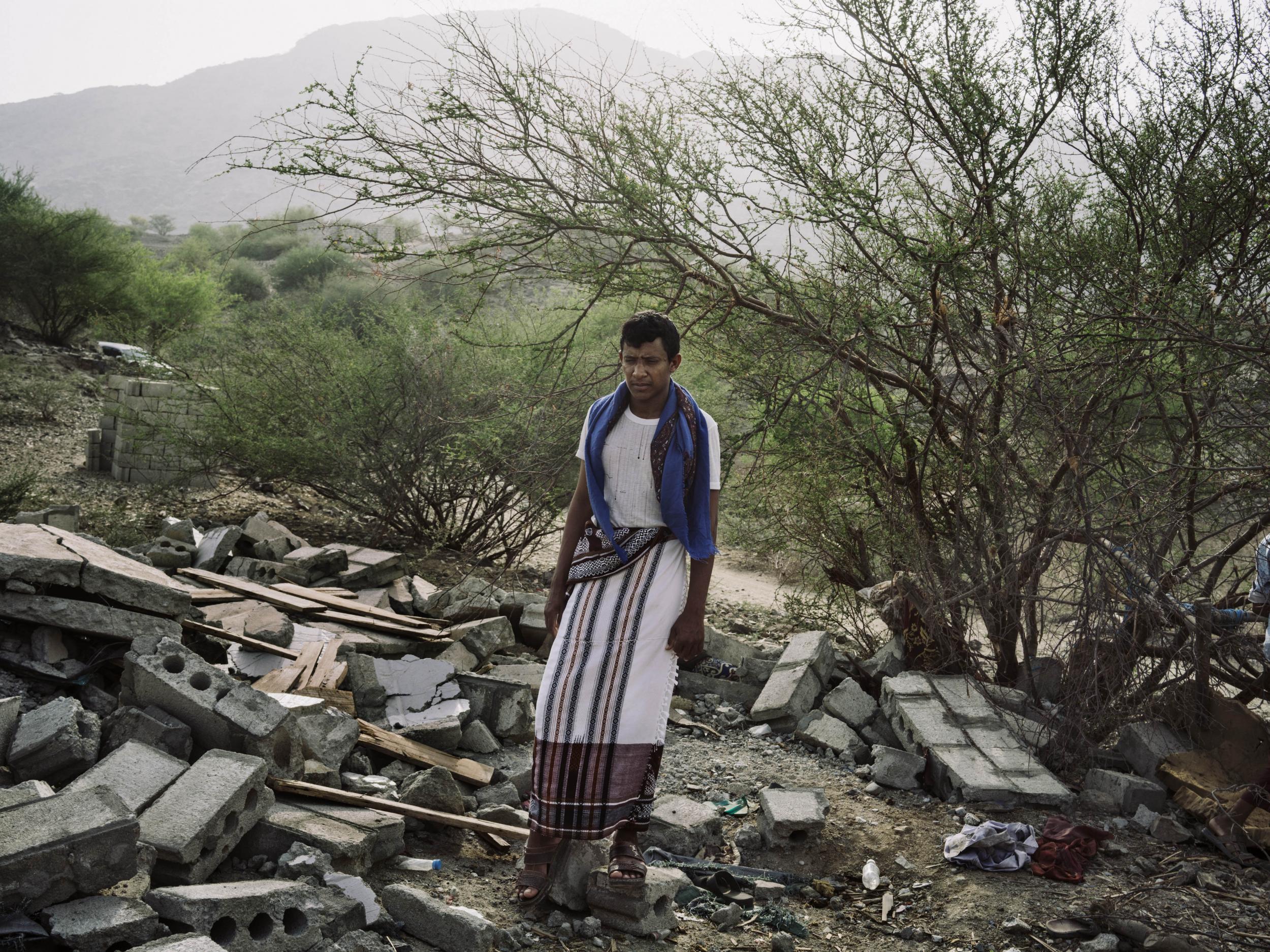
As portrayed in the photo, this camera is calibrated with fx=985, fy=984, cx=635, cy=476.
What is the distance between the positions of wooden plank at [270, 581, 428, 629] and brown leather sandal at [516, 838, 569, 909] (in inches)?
133

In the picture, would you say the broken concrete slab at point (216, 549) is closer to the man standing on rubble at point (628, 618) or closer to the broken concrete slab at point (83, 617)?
the broken concrete slab at point (83, 617)

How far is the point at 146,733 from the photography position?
376 centimetres

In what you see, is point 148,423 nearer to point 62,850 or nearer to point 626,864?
point 62,850

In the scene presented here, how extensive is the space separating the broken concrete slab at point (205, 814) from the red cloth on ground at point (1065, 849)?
321 cm

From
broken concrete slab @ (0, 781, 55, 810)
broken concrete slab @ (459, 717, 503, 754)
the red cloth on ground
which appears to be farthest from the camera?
broken concrete slab @ (459, 717, 503, 754)

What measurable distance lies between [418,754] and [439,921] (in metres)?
1.67

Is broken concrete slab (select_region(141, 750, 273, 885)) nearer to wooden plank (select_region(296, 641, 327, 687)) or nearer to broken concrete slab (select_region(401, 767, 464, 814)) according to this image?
broken concrete slab (select_region(401, 767, 464, 814))

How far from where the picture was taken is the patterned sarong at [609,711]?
3.35 metres

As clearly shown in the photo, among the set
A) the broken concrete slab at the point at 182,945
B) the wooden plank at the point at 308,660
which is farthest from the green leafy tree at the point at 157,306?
the broken concrete slab at the point at 182,945

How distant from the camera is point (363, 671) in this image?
5.45 metres

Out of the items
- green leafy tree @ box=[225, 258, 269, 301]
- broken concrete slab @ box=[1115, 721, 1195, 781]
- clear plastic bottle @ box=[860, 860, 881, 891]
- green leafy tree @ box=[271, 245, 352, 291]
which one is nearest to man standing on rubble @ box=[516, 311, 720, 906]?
clear plastic bottle @ box=[860, 860, 881, 891]

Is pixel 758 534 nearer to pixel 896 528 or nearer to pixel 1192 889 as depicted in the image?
pixel 896 528

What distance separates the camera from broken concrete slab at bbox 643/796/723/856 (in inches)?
172

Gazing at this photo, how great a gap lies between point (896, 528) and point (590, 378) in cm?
227
